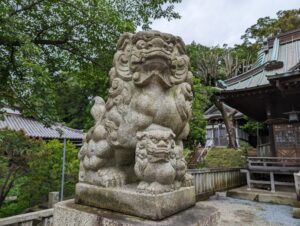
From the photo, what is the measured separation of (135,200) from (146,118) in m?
0.61

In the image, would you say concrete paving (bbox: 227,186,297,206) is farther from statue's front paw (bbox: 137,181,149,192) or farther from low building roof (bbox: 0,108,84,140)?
low building roof (bbox: 0,108,84,140)

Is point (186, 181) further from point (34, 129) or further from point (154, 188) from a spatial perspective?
point (34, 129)

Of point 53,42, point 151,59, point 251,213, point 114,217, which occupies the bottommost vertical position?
point 251,213

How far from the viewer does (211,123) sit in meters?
23.7

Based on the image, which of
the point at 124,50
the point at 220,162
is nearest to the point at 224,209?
the point at 124,50

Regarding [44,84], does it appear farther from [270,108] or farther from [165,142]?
[270,108]

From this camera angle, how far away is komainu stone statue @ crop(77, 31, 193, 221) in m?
1.70

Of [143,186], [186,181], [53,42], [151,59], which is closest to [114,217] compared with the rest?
[143,186]

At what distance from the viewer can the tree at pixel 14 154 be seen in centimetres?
451

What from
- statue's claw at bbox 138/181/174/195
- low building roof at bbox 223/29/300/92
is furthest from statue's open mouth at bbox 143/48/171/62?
low building roof at bbox 223/29/300/92

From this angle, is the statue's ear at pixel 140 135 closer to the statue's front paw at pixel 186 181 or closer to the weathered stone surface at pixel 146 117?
the weathered stone surface at pixel 146 117

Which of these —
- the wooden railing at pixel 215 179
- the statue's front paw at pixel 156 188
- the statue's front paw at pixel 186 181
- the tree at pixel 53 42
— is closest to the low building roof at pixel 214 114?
the wooden railing at pixel 215 179

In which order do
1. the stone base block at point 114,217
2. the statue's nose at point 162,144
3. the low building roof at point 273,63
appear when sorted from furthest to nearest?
the low building roof at point 273,63
the statue's nose at point 162,144
the stone base block at point 114,217

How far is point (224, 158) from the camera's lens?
1417 centimetres
